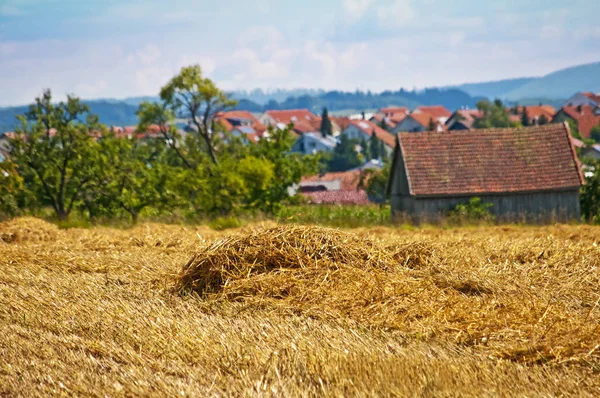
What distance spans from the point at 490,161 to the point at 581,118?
360 feet

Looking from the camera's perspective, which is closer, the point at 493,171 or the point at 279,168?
the point at 493,171

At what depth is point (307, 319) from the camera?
336 inches

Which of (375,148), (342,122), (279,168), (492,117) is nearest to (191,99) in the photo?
(279,168)

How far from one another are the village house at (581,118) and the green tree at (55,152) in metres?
106

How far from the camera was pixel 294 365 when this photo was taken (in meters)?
7.01

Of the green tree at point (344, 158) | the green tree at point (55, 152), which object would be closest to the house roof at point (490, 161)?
the green tree at point (55, 152)

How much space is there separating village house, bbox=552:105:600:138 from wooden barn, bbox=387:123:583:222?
308 ft

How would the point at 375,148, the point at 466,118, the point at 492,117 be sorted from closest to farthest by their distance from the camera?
1. the point at 375,148
2. the point at 492,117
3. the point at 466,118

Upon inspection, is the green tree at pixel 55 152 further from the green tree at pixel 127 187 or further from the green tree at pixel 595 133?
the green tree at pixel 595 133

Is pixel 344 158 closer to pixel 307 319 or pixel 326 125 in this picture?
pixel 326 125

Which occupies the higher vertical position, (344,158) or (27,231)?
(27,231)

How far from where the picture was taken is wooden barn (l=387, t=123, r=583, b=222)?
33.9 m

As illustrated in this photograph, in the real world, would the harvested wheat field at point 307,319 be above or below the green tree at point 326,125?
above

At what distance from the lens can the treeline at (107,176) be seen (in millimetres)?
28219
